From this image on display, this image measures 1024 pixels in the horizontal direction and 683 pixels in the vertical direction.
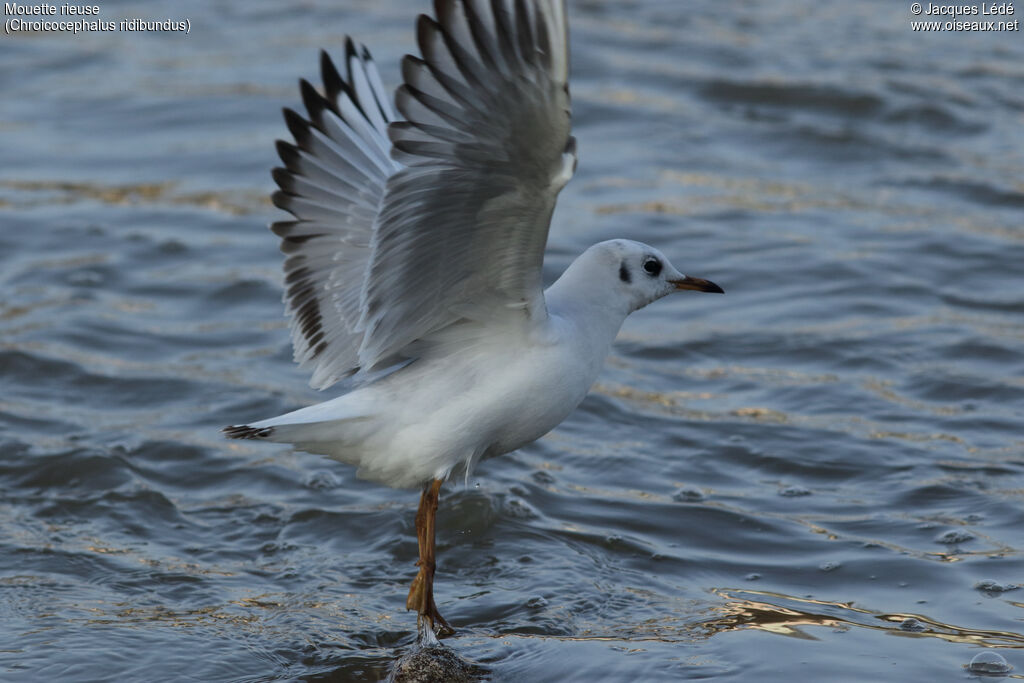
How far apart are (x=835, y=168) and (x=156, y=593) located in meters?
6.63

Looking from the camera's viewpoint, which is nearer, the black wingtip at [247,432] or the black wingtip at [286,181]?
the black wingtip at [247,432]

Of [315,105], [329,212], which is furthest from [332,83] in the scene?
[329,212]

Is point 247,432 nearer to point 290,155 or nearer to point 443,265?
point 443,265

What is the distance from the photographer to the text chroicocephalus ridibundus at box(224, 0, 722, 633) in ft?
12.3

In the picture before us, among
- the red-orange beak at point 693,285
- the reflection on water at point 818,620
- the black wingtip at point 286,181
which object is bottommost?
the reflection on water at point 818,620

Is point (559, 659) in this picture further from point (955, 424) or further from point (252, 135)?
point (252, 135)

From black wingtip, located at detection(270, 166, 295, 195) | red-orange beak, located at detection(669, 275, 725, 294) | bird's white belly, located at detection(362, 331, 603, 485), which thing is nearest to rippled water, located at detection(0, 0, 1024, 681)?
bird's white belly, located at detection(362, 331, 603, 485)

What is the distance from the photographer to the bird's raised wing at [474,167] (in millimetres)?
3666

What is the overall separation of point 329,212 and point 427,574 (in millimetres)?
1398

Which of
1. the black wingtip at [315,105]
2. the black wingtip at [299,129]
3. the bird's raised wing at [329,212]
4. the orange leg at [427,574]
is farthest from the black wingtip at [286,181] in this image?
the orange leg at [427,574]

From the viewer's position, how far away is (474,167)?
3918 mm

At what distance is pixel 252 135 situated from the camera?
10.6 metres

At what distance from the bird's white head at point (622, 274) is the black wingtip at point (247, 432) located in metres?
1.21

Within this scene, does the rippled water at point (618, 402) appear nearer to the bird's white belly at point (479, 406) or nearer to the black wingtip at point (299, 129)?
the bird's white belly at point (479, 406)
